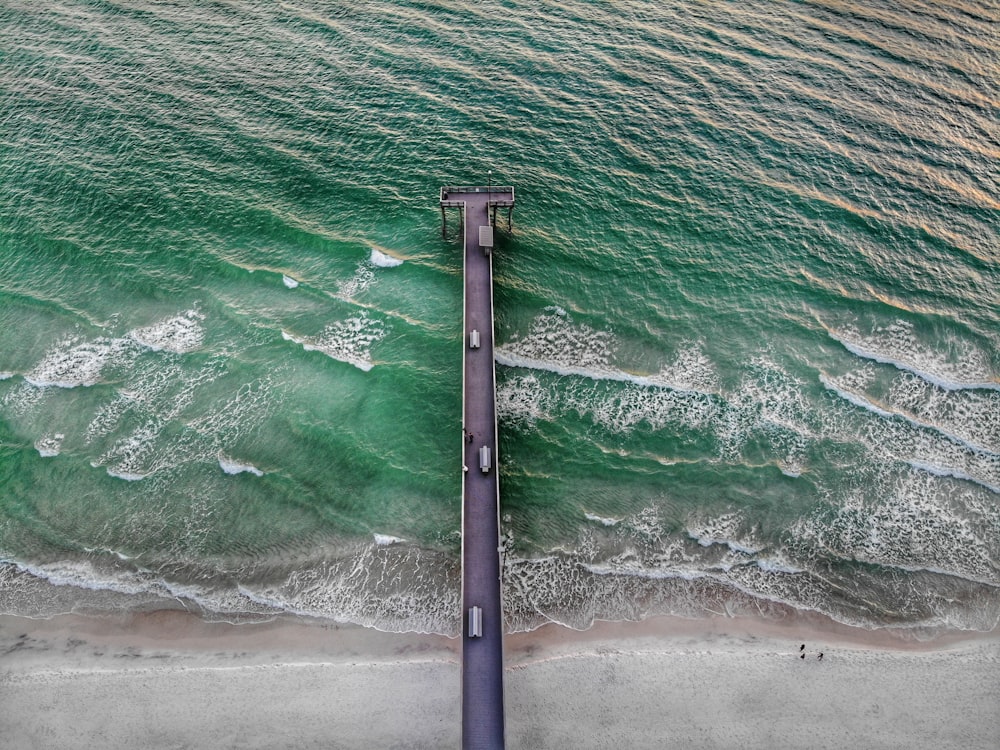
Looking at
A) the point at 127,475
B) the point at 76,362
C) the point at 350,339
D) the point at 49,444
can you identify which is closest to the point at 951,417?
the point at 350,339

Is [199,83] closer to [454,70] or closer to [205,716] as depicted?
[454,70]

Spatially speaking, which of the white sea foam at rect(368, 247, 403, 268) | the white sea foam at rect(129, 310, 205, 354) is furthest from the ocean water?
the white sea foam at rect(368, 247, 403, 268)

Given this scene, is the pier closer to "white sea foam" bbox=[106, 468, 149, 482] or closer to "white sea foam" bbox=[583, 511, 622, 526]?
"white sea foam" bbox=[583, 511, 622, 526]

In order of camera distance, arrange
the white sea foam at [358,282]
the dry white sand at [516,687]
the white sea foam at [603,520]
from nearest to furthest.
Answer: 1. the dry white sand at [516,687]
2. the white sea foam at [603,520]
3. the white sea foam at [358,282]

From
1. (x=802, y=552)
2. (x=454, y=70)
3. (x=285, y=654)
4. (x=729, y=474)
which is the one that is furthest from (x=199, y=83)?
(x=802, y=552)

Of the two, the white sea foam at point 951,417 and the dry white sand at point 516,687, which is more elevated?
the white sea foam at point 951,417

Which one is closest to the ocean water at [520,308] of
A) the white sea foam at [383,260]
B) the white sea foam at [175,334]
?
the white sea foam at [175,334]

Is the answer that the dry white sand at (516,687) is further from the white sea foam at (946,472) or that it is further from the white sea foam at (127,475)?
the white sea foam at (946,472)
